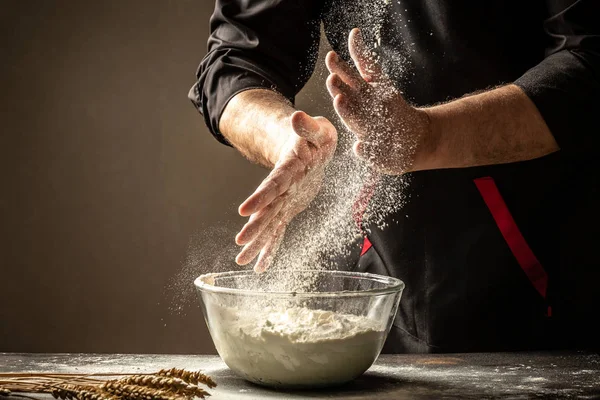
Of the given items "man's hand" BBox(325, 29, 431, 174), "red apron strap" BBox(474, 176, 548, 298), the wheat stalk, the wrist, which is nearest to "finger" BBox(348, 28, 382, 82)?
"man's hand" BBox(325, 29, 431, 174)

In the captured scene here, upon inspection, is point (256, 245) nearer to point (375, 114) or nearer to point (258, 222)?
point (258, 222)

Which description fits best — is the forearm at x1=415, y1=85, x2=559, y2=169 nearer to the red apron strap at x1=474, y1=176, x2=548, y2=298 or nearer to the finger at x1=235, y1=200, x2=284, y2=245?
the red apron strap at x1=474, y1=176, x2=548, y2=298

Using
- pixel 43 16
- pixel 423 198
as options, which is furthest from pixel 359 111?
pixel 43 16

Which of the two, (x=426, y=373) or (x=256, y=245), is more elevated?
(x=256, y=245)

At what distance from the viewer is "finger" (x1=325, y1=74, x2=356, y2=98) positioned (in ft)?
3.52

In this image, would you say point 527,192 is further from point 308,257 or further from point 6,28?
point 6,28

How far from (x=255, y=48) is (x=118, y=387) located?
35.9 inches

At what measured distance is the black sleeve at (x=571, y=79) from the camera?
1.27m

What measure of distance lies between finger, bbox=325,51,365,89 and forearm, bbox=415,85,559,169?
0.17 m

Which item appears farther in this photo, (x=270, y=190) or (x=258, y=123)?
(x=258, y=123)

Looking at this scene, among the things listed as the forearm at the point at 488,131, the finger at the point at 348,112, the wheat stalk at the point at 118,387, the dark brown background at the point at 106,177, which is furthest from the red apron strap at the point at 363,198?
the dark brown background at the point at 106,177

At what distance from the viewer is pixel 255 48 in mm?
1536

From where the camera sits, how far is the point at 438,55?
4.77 ft

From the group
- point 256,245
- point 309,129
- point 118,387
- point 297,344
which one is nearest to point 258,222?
point 256,245
